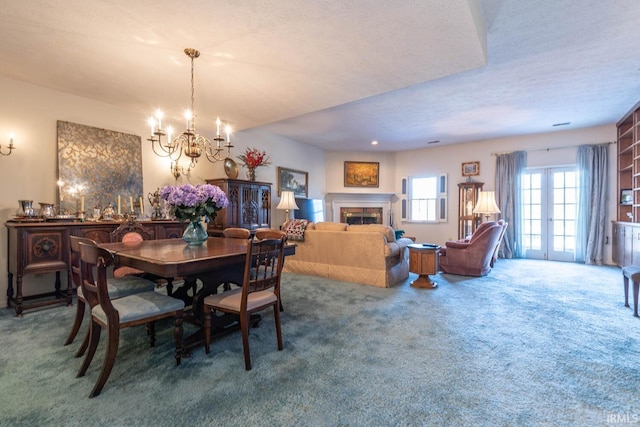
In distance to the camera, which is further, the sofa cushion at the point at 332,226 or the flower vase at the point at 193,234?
the sofa cushion at the point at 332,226

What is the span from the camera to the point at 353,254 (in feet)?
14.3

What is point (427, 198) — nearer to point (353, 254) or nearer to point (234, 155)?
point (353, 254)

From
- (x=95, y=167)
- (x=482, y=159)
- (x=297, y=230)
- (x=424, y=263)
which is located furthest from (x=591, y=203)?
(x=95, y=167)

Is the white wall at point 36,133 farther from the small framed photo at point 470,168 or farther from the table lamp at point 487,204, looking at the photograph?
the small framed photo at point 470,168

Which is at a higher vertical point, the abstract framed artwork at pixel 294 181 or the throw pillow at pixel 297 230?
the abstract framed artwork at pixel 294 181

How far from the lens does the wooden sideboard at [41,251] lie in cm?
307

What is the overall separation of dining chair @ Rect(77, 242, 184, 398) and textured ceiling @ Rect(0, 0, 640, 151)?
1821 millimetres

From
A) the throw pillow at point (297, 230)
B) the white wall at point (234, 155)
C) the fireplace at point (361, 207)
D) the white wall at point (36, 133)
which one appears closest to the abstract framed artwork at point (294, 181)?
the white wall at point (234, 155)

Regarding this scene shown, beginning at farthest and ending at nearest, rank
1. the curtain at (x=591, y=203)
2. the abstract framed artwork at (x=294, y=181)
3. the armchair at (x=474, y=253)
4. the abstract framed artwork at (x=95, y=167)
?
the abstract framed artwork at (x=294, y=181) → the curtain at (x=591, y=203) → the armchair at (x=474, y=253) → the abstract framed artwork at (x=95, y=167)

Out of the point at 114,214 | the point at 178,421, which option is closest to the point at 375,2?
the point at 178,421

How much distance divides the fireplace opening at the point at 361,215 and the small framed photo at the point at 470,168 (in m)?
2.41

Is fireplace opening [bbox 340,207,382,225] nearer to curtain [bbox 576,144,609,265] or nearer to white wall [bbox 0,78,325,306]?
curtain [bbox 576,144,609,265]

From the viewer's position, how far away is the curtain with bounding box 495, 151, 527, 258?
6.68 m

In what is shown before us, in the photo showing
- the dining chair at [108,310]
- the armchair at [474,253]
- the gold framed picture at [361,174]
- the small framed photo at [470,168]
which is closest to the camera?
the dining chair at [108,310]
